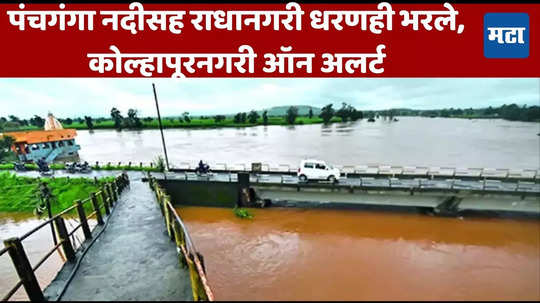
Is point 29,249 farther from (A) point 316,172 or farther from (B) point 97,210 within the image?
(A) point 316,172

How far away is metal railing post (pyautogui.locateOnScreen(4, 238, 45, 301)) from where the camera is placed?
10.6 feet

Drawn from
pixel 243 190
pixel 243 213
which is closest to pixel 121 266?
pixel 243 213

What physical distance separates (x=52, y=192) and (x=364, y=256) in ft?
Answer: 78.1

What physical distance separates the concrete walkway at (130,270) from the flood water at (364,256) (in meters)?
5.87

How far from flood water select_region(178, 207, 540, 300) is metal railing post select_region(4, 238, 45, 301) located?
24.7 ft

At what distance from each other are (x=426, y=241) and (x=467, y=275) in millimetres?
2820

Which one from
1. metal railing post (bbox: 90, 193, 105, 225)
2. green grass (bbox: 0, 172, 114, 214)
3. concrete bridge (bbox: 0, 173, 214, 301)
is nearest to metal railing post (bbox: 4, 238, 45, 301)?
concrete bridge (bbox: 0, 173, 214, 301)

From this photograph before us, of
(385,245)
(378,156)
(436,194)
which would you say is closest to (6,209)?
(385,245)

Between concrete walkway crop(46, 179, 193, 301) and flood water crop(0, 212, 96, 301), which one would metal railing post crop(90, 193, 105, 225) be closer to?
concrete walkway crop(46, 179, 193, 301)

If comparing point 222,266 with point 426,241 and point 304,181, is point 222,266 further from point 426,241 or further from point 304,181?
point 426,241

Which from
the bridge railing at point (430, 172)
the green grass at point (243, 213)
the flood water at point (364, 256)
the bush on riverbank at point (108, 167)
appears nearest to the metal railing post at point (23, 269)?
the flood water at point (364, 256)

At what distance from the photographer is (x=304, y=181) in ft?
56.4

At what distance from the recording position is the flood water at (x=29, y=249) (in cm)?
1136

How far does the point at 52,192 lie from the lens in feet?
67.3
